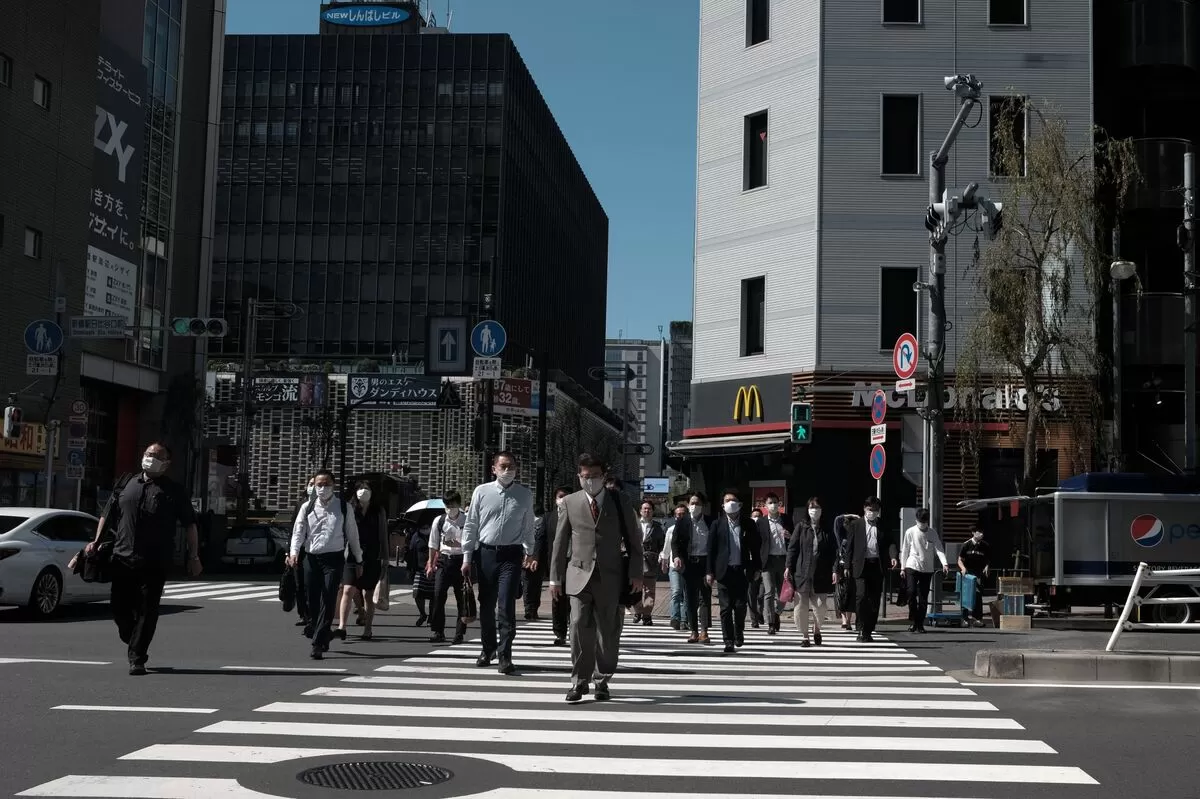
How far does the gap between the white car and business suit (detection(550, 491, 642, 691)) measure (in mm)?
10040

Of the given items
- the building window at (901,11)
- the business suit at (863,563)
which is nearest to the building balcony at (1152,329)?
the building window at (901,11)

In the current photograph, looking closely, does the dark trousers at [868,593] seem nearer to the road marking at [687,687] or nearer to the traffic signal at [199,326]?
the road marking at [687,687]

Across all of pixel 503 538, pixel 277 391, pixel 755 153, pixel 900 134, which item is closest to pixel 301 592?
pixel 503 538

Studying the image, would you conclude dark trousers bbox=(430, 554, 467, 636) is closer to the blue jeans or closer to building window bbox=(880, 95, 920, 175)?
the blue jeans

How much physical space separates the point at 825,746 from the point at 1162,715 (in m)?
3.32

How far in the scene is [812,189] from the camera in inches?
1224

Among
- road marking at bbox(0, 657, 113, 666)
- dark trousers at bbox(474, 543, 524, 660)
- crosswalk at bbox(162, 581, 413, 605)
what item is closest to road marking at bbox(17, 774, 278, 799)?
dark trousers at bbox(474, 543, 524, 660)

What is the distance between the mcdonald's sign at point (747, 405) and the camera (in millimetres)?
31469

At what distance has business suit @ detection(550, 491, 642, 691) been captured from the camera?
35.0 ft

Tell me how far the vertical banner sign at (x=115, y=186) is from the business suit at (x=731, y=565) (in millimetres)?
26600

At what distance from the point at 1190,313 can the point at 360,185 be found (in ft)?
231

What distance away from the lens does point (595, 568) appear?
1077 centimetres

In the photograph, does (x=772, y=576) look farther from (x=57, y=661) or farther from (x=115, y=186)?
(x=115, y=186)

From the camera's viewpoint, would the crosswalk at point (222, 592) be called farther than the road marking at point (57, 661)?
Yes
